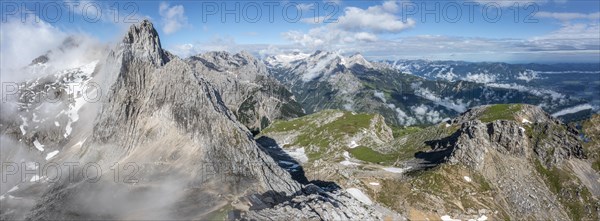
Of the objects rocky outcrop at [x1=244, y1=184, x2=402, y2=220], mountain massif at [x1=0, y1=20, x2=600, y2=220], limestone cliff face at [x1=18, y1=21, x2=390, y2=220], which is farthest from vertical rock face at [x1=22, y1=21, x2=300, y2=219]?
rocky outcrop at [x1=244, y1=184, x2=402, y2=220]

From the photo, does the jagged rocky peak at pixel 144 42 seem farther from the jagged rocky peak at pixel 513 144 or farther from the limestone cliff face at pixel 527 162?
the jagged rocky peak at pixel 513 144

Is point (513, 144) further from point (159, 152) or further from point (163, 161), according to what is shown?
point (159, 152)

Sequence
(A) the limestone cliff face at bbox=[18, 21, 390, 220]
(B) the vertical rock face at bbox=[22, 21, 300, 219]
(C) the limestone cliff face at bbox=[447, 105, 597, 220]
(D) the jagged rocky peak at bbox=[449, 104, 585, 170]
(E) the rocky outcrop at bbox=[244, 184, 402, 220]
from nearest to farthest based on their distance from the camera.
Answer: (E) the rocky outcrop at bbox=[244, 184, 402, 220], (A) the limestone cliff face at bbox=[18, 21, 390, 220], (B) the vertical rock face at bbox=[22, 21, 300, 219], (C) the limestone cliff face at bbox=[447, 105, 597, 220], (D) the jagged rocky peak at bbox=[449, 104, 585, 170]

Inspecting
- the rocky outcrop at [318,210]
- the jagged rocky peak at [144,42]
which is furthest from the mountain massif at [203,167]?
the jagged rocky peak at [144,42]

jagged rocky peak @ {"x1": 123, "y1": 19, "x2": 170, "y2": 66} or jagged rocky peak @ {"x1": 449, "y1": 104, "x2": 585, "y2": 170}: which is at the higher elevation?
jagged rocky peak @ {"x1": 123, "y1": 19, "x2": 170, "y2": 66}

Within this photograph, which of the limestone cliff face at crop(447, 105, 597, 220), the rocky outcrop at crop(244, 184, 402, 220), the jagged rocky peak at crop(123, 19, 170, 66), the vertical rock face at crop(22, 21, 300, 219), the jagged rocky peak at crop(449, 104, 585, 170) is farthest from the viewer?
the jagged rocky peak at crop(123, 19, 170, 66)

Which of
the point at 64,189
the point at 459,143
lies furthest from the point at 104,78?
the point at 459,143

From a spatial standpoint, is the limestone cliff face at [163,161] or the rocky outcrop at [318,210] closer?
the rocky outcrop at [318,210]

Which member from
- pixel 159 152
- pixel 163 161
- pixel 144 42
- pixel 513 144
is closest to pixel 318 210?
pixel 163 161

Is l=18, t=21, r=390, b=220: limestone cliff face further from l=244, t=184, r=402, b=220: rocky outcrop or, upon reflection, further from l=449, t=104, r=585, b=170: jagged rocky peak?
l=449, t=104, r=585, b=170: jagged rocky peak
